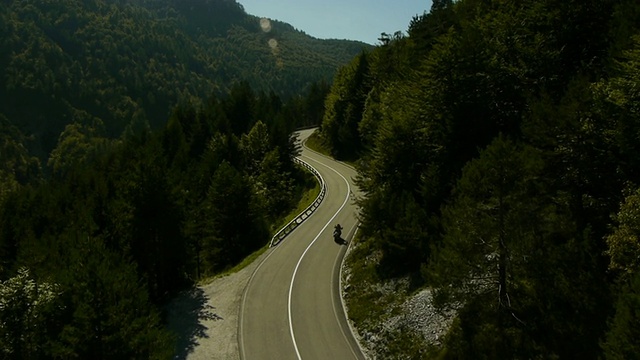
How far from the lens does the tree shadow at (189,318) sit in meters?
27.6

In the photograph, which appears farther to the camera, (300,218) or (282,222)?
(282,222)

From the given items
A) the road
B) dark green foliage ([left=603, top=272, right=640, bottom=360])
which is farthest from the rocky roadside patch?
dark green foliage ([left=603, top=272, right=640, bottom=360])

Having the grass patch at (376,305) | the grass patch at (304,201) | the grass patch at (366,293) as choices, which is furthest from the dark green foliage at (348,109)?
the grass patch at (376,305)

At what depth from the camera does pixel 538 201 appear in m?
18.6

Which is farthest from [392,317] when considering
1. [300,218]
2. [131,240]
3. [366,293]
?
[300,218]

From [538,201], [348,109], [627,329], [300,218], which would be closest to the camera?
[627,329]

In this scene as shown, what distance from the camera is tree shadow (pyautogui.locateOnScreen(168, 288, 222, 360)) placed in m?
27.6

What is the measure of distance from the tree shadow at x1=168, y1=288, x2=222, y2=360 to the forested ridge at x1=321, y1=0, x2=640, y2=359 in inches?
525

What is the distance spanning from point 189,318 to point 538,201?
24.2 metres

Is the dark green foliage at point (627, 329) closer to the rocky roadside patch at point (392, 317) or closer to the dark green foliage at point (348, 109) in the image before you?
the rocky roadside patch at point (392, 317)

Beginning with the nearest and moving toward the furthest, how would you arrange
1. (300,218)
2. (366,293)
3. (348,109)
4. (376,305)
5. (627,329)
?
(627,329)
(376,305)
(366,293)
(300,218)
(348,109)

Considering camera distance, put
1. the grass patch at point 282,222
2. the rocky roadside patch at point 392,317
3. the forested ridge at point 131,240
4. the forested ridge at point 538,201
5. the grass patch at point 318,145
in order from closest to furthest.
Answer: the forested ridge at point 538,201 → the forested ridge at point 131,240 → the rocky roadside patch at point 392,317 → the grass patch at point 282,222 → the grass patch at point 318,145

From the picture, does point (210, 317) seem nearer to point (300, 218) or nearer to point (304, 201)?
point (300, 218)

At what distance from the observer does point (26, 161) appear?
185625 millimetres
